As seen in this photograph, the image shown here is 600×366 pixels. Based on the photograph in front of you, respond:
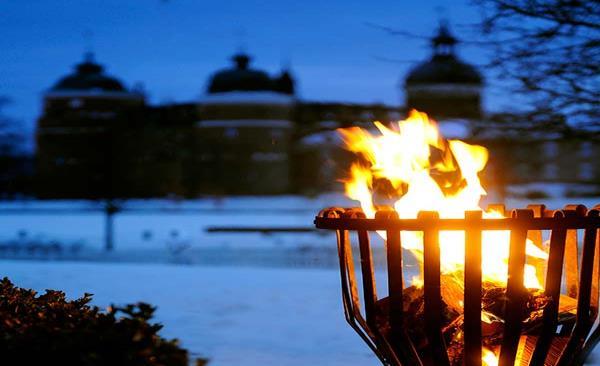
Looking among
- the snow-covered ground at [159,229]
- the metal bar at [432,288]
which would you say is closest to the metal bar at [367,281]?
the metal bar at [432,288]

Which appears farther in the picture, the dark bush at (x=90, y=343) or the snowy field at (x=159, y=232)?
the snowy field at (x=159, y=232)

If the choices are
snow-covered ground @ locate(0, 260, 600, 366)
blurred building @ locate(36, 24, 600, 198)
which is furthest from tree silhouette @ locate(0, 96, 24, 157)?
snow-covered ground @ locate(0, 260, 600, 366)

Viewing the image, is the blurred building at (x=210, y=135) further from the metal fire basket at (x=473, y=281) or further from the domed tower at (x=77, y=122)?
the metal fire basket at (x=473, y=281)

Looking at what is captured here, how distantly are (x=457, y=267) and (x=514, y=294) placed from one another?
435mm

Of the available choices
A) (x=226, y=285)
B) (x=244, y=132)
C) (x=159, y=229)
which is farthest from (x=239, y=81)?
(x=226, y=285)

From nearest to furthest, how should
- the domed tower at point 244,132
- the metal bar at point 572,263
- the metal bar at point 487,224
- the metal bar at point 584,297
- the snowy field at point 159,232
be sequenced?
the metal bar at point 487,224
the metal bar at point 584,297
the metal bar at point 572,263
the snowy field at point 159,232
the domed tower at point 244,132

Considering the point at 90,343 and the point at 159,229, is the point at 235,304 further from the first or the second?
the point at 159,229

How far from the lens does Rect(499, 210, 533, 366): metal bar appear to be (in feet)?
9.03

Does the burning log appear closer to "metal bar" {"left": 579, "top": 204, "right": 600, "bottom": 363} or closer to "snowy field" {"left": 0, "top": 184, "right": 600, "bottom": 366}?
"metal bar" {"left": 579, "top": 204, "right": 600, "bottom": 363}

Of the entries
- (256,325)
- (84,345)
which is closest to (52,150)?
(256,325)

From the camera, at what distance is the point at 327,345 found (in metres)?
5.20

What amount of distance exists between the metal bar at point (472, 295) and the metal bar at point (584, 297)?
14.6 inches

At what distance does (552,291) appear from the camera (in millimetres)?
2844

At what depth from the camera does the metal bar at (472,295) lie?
276 cm
